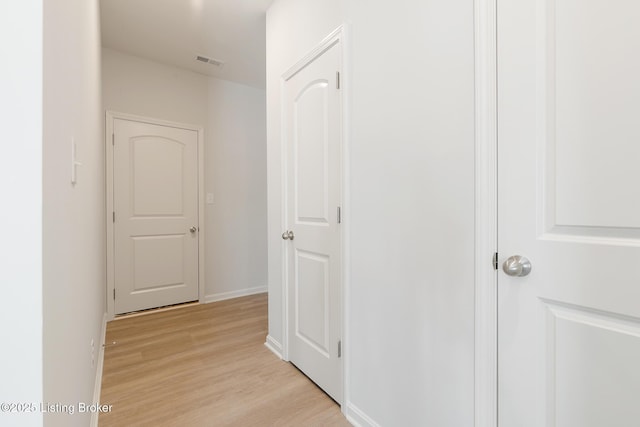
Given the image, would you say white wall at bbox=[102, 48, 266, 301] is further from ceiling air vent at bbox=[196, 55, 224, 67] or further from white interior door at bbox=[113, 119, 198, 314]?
ceiling air vent at bbox=[196, 55, 224, 67]

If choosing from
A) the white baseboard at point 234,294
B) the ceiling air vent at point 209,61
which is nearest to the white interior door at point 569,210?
the ceiling air vent at point 209,61

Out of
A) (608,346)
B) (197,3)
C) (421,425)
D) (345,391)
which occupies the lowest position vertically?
(345,391)

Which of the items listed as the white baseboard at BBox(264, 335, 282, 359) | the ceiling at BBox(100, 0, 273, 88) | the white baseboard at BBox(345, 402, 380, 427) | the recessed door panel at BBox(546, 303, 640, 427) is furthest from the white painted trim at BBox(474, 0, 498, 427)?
the ceiling at BBox(100, 0, 273, 88)

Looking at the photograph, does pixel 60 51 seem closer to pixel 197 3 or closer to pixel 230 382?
pixel 230 382

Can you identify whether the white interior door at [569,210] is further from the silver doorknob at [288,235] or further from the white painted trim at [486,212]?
the silver doorknob at [288,235]

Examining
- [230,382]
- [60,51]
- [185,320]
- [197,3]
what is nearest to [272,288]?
[230,382]

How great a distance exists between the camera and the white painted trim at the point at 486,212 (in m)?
1.00

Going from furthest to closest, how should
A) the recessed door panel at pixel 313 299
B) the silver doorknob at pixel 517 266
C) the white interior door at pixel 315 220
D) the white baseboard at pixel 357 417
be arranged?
the recessed door panel at pixel 313 299 → the white interior door at pixel 315 220 → the white baseboard at pixel 357 417 → the silver doorknob at pixel 517 266

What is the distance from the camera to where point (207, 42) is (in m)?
2.96

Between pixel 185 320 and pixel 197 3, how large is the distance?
286cm

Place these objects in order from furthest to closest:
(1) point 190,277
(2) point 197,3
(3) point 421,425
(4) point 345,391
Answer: (1) point 190,277, (2) point 197,3, (4) point 345,391, (3) point 421,425

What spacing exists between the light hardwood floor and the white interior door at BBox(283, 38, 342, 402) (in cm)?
19

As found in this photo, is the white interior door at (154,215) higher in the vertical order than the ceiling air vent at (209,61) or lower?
lower
